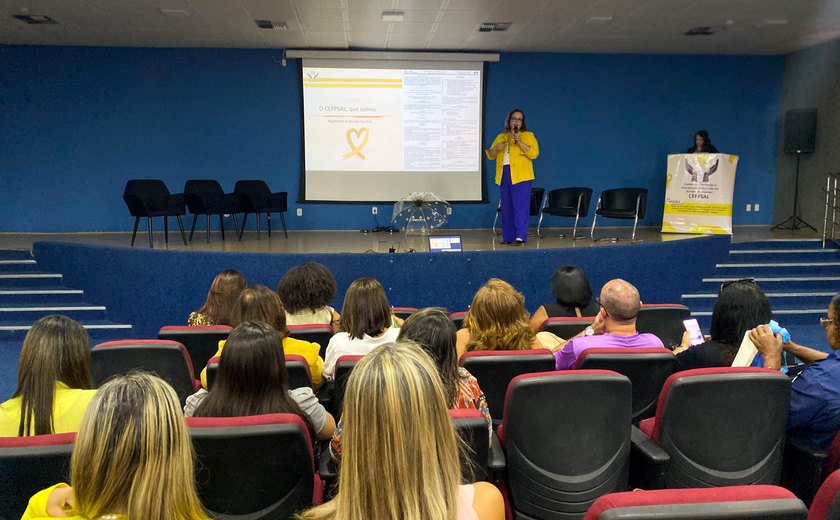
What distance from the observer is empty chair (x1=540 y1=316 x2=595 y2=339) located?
334 centimetres

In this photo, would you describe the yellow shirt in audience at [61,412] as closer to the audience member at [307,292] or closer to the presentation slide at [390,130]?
the audience member at [307,292]

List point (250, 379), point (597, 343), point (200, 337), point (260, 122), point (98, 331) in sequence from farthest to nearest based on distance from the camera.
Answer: point (260, 122) < point (98, 331) < point (200, 337) < point (597, 343) < point (250, 379)

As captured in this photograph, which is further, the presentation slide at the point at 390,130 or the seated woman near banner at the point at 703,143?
the presentation slide at the point at 390,130

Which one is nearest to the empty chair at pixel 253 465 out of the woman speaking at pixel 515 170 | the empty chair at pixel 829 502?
the empty chair at pixel 829 502

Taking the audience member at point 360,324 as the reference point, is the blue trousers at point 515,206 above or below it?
above

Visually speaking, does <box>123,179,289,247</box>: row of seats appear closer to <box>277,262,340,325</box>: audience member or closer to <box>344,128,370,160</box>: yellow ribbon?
<box>344,128,370,160</box>: yellow ribbon

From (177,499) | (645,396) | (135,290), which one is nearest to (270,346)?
(177,499)

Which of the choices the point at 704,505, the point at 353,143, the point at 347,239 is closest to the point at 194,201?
the point at 347,239

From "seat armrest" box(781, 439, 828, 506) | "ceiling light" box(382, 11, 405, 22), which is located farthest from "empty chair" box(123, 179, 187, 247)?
"seat armrest" box(781, 439, 828, 506)

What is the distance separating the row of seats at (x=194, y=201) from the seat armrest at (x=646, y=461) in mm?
6407

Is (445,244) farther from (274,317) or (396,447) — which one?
(396,447)

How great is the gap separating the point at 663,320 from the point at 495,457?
2218 mm

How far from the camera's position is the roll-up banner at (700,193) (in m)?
8.68

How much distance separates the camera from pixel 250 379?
1.84m
